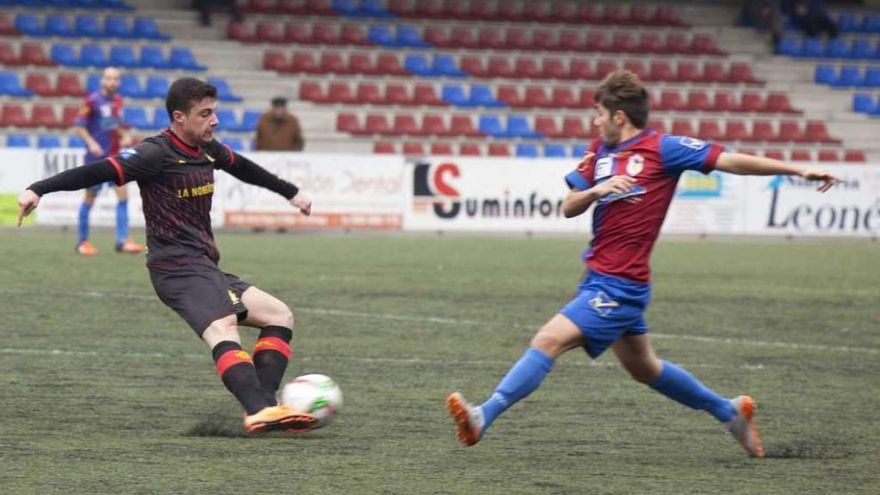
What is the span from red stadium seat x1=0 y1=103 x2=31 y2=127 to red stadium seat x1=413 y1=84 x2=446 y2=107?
24.8 ft

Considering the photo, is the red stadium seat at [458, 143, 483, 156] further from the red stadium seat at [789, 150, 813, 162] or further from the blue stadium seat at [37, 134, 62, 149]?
the blue stadium seat at [37, 134, 62, 149]

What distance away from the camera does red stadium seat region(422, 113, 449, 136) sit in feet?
100

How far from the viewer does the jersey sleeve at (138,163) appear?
6.91m

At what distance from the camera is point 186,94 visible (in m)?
6.98

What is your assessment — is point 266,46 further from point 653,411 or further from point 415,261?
point 653,411

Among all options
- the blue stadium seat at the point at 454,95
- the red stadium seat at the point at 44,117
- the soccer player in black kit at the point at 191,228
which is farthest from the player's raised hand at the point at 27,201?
the blue stadium seat at the point at 454,95

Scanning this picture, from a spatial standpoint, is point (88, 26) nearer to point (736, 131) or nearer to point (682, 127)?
point (682, 127)

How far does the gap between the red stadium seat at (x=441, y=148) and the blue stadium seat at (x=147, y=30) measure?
5.91m

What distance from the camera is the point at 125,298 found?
13141 millimetres

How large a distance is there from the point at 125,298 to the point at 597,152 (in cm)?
720

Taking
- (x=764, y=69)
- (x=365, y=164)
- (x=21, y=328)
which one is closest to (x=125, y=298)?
(x=21, y=328)

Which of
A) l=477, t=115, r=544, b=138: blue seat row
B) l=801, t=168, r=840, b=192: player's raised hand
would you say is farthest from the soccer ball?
l=477, t=115, r=544, b=138: blue seat row

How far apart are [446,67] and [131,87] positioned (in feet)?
21.7

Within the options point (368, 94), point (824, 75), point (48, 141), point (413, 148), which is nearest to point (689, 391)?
point (48, 141)
